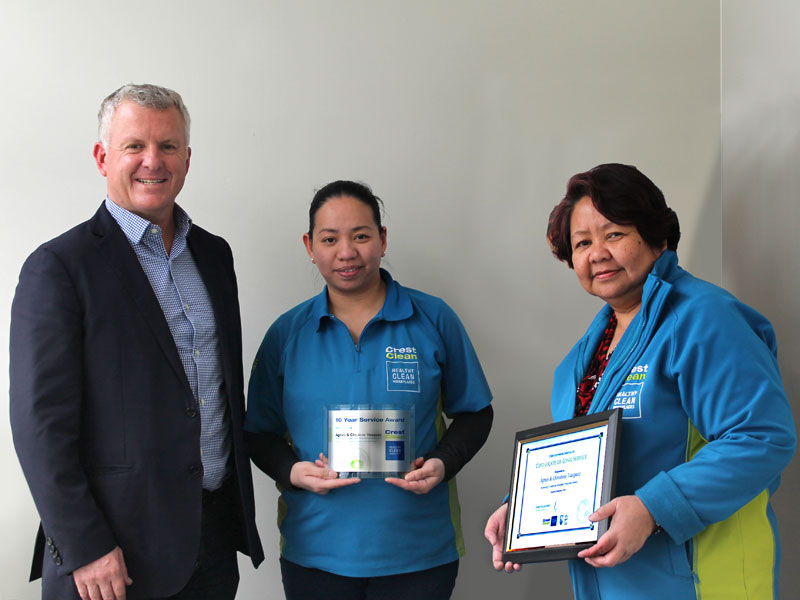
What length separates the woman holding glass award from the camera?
5.97 feet

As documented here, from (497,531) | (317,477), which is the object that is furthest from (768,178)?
(317,477)

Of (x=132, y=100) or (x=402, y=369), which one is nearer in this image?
(x=132, y=100)

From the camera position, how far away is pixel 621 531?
130cm

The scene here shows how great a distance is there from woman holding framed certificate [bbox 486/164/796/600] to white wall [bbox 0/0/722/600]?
3.29ft

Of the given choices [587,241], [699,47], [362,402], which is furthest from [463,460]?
[699,47]

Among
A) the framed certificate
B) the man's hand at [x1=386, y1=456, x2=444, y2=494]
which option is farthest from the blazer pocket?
the framed certificate

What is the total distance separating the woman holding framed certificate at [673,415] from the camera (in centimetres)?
129

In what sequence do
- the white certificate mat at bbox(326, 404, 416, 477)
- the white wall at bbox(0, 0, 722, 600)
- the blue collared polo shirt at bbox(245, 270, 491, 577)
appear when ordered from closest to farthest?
the white certificate mat at bbox(326, 404, 416, 477) → the blue collared polo shirt at bbox(245, 270, 491, 577) → the white wall at bbox(0, 0, 722, 600)

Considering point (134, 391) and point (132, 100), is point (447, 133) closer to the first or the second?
point (132, 100)

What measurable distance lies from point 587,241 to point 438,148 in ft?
3.65

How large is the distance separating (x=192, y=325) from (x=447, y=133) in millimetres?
1241

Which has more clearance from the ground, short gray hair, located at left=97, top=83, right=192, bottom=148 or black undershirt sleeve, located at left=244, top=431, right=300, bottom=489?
short gray hair, located at left=97, top=83, right=192, bottom=148

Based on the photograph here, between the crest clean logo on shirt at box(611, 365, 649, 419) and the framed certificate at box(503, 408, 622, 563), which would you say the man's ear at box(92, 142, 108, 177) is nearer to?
the framed certificate at box(503, 408, 622, 563)

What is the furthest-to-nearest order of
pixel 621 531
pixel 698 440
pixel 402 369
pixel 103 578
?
pixel 402 369
pixel 103 578
pixel 698 440
pixel 621 531
